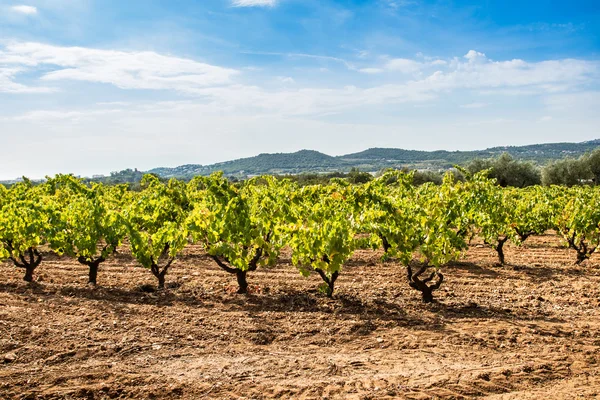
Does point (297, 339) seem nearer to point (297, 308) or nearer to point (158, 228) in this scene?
point (297, 308)

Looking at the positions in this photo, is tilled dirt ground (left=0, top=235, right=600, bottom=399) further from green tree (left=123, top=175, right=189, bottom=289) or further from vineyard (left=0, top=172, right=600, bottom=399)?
green tree (left=123, top=175, right=189, bottom=289)

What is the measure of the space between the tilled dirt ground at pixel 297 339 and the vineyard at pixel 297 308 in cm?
3

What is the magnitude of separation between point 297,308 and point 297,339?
1616 mm

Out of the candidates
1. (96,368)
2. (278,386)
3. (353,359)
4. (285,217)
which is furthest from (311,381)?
(285,217)

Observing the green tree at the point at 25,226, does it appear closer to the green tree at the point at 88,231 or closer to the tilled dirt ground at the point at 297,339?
the green tree at the point at 88,231

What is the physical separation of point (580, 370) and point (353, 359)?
3.03 m

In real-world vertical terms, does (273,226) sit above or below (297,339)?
above

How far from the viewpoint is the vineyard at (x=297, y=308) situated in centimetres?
562

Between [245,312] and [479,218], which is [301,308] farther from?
[479,218]

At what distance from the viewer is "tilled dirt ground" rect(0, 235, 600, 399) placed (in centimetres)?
543

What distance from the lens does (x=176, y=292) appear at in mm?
9781

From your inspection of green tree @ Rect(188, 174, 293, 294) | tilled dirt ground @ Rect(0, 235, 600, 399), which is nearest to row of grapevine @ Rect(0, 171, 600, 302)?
green tree @ Rect(188, 174, 293, 294)

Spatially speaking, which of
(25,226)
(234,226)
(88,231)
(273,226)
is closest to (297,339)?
(234,226)

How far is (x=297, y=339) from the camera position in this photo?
702 centimetres
